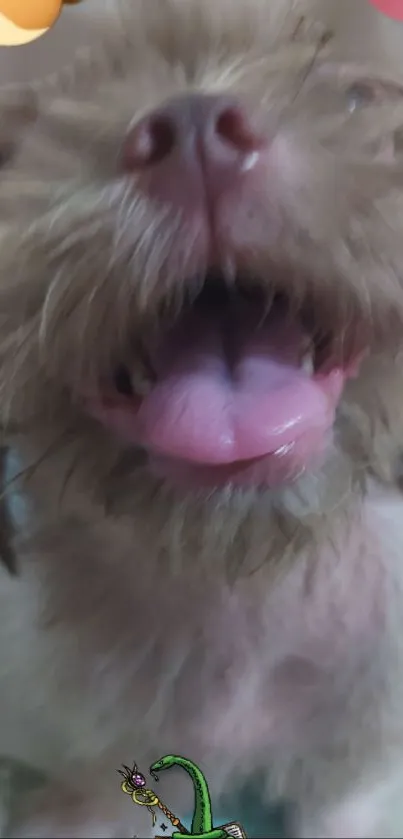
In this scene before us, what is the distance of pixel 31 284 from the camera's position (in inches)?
18.7

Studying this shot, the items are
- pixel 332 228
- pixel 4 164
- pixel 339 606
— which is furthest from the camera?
pixel 339 606

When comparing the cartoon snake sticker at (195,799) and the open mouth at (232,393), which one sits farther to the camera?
the cartoon snake sticker at (195,799)

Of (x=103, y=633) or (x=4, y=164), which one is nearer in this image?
(x=4, y=164)

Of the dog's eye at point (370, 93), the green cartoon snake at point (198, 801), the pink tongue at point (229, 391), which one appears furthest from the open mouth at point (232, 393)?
the green cartoon snake at point (198, 801)

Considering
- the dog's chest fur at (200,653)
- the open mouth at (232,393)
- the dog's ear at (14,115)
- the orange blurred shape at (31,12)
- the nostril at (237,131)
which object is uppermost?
the orange blurred shape at (31,12)

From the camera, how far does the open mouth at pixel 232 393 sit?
0.45 m

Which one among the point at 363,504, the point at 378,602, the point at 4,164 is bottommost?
the point at 378,602

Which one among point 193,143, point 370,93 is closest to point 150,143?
point 193,143

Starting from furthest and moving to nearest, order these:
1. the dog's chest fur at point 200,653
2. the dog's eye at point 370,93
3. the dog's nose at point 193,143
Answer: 1. the dog's chest fur at point 200,653
2. the dog's eye at point 370,93
3. the dog's nose at point 193,143

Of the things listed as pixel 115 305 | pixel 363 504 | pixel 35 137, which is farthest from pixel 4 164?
pixel 363 504

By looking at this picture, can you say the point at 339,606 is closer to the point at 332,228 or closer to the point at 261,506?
the point at 261,506

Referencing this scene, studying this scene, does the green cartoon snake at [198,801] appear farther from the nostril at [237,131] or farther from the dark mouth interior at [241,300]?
the nostril at [237,131]

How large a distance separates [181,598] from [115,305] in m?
0.25

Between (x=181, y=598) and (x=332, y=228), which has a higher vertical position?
(x=332, y=228)
